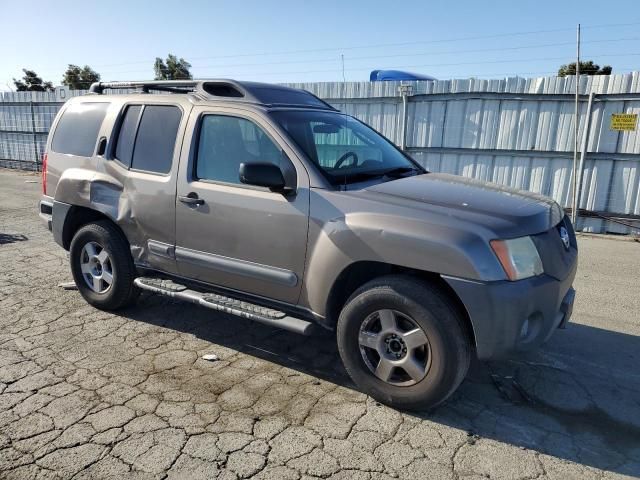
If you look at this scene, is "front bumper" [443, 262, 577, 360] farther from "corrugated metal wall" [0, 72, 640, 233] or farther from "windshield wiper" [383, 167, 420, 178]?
"corrugated metal wall" [0, 72, 640, 233]

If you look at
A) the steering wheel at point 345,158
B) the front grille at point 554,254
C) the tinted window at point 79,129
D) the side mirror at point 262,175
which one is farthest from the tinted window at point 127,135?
the front grille at point 554,254

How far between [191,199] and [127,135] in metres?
1.08

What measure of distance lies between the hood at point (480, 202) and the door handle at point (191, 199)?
1.30 m

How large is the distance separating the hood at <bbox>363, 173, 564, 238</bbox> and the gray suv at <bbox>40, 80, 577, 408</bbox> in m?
0.01

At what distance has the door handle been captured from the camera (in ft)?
12.1

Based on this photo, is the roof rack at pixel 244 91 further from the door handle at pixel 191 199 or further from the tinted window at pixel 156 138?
the door handle at pixel 191 199

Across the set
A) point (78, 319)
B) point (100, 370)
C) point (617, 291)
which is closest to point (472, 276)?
point (100, 370)

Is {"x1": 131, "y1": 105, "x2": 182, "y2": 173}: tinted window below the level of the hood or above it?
above

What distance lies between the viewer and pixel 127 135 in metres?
4.27

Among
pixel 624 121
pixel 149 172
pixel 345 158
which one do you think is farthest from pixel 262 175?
pixel 624 121

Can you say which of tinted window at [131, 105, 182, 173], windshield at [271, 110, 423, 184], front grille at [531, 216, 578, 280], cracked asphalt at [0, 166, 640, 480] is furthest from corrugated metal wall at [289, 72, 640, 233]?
tinted window at [131, 105, 182, 173]

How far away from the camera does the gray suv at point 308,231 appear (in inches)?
111

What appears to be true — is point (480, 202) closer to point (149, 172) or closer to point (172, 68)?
point (149, 172)

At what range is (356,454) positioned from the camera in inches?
105
